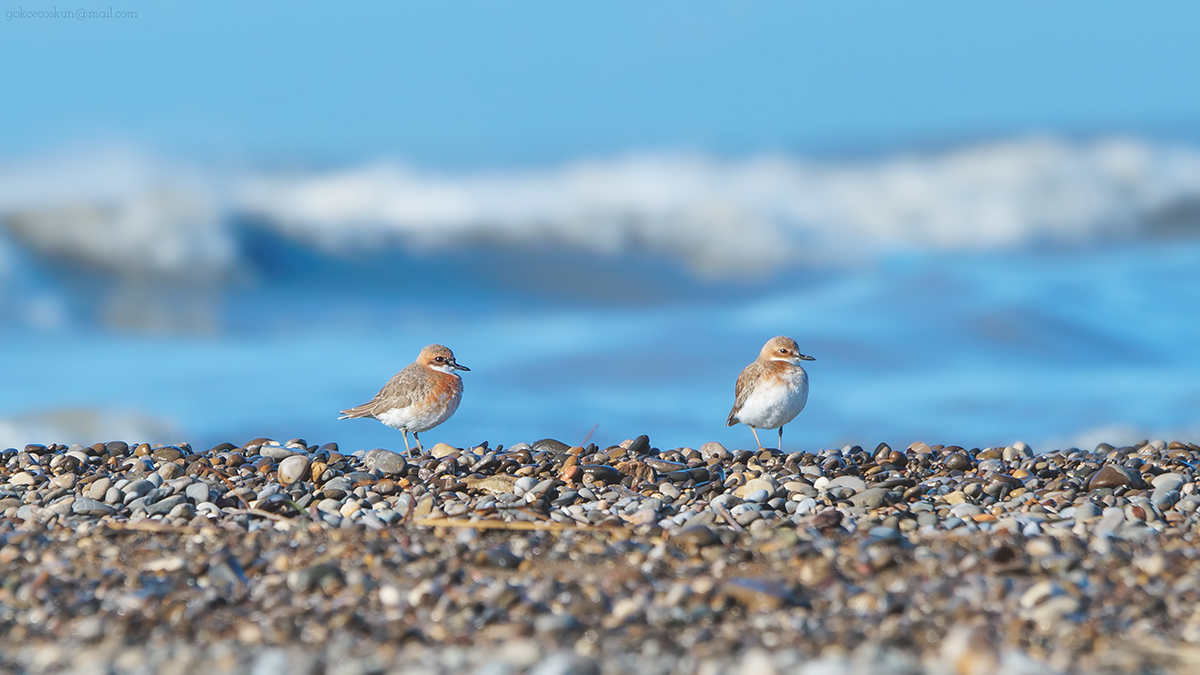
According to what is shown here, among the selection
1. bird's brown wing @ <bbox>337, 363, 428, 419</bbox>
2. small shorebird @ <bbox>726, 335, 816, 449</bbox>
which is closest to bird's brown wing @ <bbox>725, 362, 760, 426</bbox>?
small shorebird @ <bbox>726, 335, 816, 449</bbox>

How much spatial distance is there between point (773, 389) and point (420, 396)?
3403 millimetres

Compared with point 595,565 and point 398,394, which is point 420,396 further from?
point 595,565

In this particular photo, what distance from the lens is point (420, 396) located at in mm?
10539

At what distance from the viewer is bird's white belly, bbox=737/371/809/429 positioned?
1032 centimetres

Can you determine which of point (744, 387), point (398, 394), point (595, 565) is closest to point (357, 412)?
point (398, 394)

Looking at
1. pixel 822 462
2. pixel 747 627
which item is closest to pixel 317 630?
pixel 747 627

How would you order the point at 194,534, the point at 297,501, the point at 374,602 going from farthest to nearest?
the point at 297,501 → the point at 194,534 → the point at 374,602

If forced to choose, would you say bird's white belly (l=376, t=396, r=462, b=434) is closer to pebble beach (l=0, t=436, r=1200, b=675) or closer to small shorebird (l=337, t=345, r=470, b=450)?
small shorebird (l=337, t=345, r=470, b=450)

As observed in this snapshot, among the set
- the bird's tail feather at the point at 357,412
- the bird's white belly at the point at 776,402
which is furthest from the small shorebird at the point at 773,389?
the bird's tail feather at the point at 357,412

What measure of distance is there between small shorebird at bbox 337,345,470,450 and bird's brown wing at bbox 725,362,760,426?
277 centimetres

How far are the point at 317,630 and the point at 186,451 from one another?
5158 millimetres

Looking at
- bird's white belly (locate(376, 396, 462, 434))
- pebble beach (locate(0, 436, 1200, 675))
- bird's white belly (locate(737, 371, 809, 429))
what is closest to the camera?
A: pebble beach (locate(0, 436, 1200, 675))

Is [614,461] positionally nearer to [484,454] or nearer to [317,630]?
[484,454]

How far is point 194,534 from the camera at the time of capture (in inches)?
278
